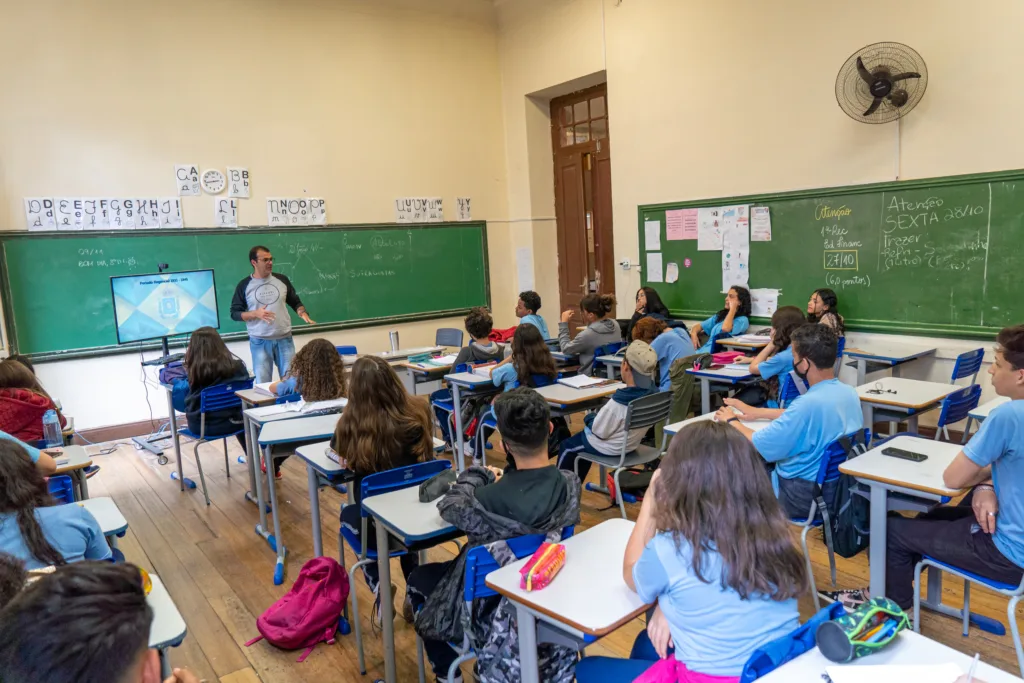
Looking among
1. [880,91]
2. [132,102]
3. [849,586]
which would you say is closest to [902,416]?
[849,586]

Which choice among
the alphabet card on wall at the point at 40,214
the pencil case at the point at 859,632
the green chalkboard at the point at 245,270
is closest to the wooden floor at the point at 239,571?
the pencil case at the point at 859,632

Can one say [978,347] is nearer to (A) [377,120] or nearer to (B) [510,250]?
(B) [510,250]

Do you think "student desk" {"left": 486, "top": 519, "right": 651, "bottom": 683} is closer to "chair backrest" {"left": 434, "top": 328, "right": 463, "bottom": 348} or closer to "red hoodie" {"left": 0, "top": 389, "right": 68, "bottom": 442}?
"red hoodie" {"left": 0, "top": 389, "right": 68, "bottom": 442}

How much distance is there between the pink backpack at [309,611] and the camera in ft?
9.78

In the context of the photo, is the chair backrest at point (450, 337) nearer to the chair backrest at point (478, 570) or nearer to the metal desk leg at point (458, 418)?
the metal desk leg at point (458, 418)

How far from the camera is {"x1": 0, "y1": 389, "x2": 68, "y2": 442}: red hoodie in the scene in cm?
357

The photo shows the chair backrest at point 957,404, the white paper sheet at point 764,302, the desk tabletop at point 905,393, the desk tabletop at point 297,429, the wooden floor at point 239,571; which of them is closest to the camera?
the wooden floor at point 239,571

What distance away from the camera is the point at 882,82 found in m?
5.22

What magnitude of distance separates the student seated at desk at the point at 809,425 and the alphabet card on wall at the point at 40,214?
610 centimetres

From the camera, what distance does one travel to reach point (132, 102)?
257 inches

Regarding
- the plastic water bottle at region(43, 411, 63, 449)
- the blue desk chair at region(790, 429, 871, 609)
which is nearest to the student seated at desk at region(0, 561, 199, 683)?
the blue desk chair at region(790, 429, 871, 609)

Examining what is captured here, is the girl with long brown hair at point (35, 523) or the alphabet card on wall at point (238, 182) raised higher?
the alphabet card on wall at point (238, 182)

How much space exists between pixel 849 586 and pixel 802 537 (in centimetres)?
65

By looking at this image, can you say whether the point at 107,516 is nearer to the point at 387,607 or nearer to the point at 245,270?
the point at 387,607
